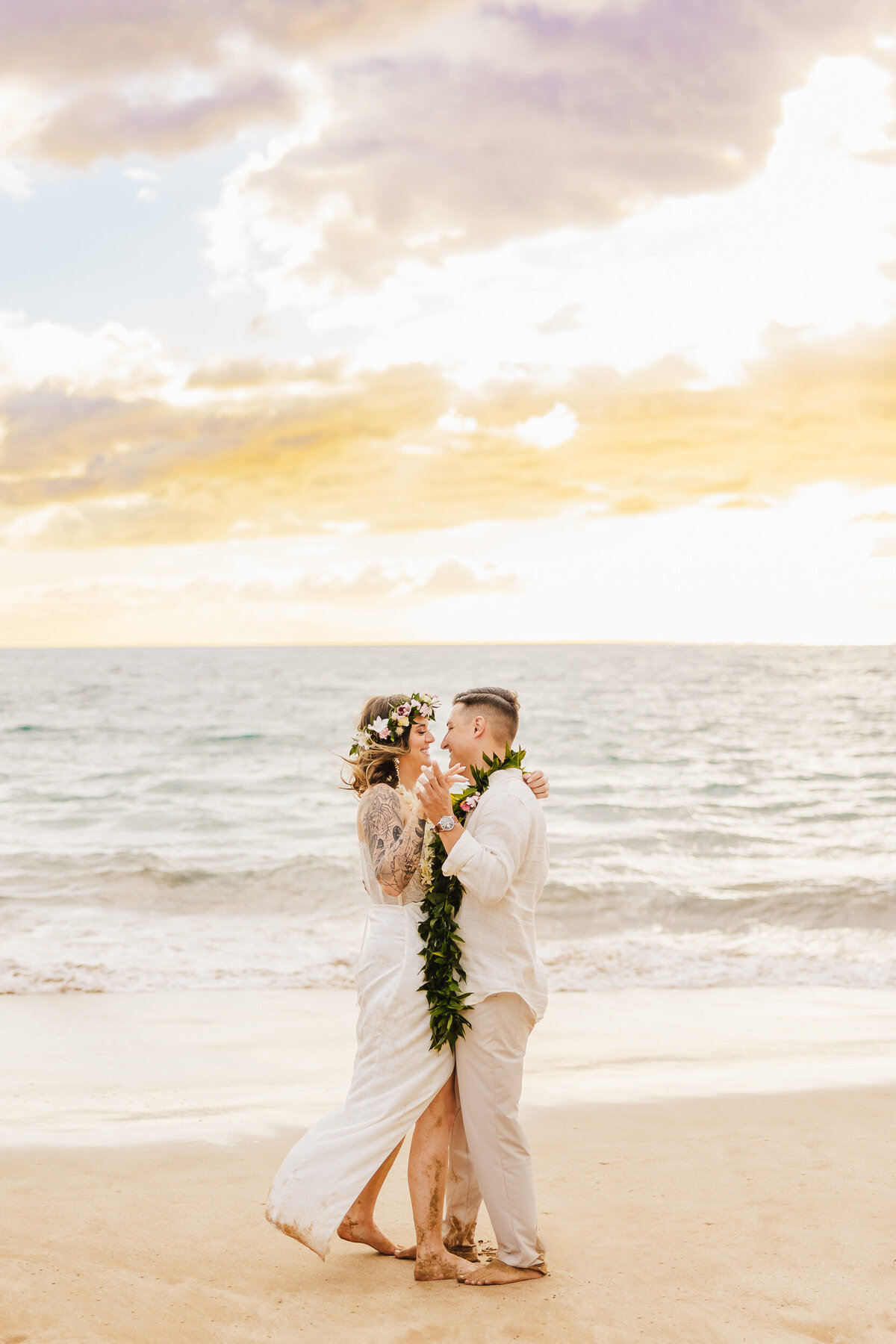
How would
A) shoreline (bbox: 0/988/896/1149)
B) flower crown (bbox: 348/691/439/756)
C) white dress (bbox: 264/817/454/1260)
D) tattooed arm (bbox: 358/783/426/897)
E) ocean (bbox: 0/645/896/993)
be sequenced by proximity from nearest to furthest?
1. white dress (bbox: 264/817/454/1260)
2. tattooed arm (bbox: 358/783/426/897)
3. flower crown (bbox: 348/691/439/756)
4. shoreline (bbox: 0/988/896/1149)
5. ocean (bbox: 0/645/896/993)

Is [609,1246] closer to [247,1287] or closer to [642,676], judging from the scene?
[247,1287]

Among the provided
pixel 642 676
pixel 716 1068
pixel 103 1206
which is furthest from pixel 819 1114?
pixel 642 676

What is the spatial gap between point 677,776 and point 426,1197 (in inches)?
839

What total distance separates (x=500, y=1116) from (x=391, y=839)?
1.13 metres

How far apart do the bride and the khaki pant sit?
12 cm

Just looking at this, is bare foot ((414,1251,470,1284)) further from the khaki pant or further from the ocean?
the ocean

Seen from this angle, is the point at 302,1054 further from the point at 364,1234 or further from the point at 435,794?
the point at 435,794

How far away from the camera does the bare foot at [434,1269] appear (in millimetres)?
3947

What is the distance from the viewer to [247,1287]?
13.1ft

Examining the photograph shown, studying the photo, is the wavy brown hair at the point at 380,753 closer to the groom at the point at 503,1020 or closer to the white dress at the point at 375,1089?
the white dress at the point at 375,1089

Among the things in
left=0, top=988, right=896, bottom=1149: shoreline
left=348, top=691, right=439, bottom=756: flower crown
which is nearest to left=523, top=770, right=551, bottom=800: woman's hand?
left=348, top=691, right=439, bottom=756: flower crown

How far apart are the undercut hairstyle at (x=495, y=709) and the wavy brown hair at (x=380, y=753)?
27 cm

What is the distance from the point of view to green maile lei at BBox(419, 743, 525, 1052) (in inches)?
154

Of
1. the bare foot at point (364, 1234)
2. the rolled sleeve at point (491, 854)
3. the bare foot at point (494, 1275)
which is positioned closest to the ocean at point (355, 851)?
the bare foot at point (364, 1234)
